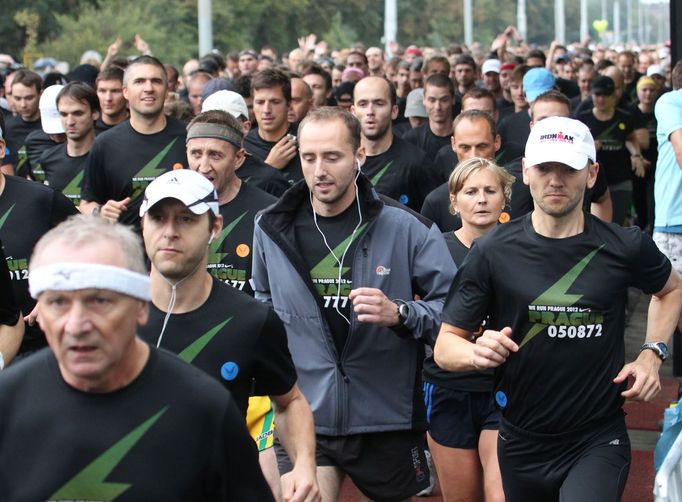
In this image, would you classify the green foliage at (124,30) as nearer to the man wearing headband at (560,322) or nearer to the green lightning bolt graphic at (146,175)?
the green lightning bolt graphic at (146,175)

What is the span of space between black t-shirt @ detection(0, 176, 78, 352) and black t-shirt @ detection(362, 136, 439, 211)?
110 inches

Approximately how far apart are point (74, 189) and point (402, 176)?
7.85 ft

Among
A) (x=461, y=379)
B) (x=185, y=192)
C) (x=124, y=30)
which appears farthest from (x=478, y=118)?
(x=124, y=30)

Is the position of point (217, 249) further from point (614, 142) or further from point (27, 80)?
point (614, 142)

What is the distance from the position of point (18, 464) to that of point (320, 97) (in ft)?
35.3

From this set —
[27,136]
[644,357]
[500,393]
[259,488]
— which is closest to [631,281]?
[644,357]

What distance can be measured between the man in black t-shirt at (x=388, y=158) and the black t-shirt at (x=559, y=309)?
3796 mm

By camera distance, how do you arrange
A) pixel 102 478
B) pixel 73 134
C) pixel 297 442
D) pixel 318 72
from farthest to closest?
pixel 318 72 → pixel 73 134 → pixel 297 442 → pixel 102 478

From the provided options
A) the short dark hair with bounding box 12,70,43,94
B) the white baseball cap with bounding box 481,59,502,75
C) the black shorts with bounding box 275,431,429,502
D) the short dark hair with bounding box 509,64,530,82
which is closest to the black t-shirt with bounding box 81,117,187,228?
the black shorts with bounding box 275,431,429,502

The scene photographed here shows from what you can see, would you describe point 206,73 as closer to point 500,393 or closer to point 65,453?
point 500,393

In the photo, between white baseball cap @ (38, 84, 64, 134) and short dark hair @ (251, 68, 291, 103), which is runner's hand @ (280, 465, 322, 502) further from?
white baseball cap @ (38, 84, 64, 134)

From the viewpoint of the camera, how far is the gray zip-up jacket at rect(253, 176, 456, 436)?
6039mm

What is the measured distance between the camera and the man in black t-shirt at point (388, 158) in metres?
9.37

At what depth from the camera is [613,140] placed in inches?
567
